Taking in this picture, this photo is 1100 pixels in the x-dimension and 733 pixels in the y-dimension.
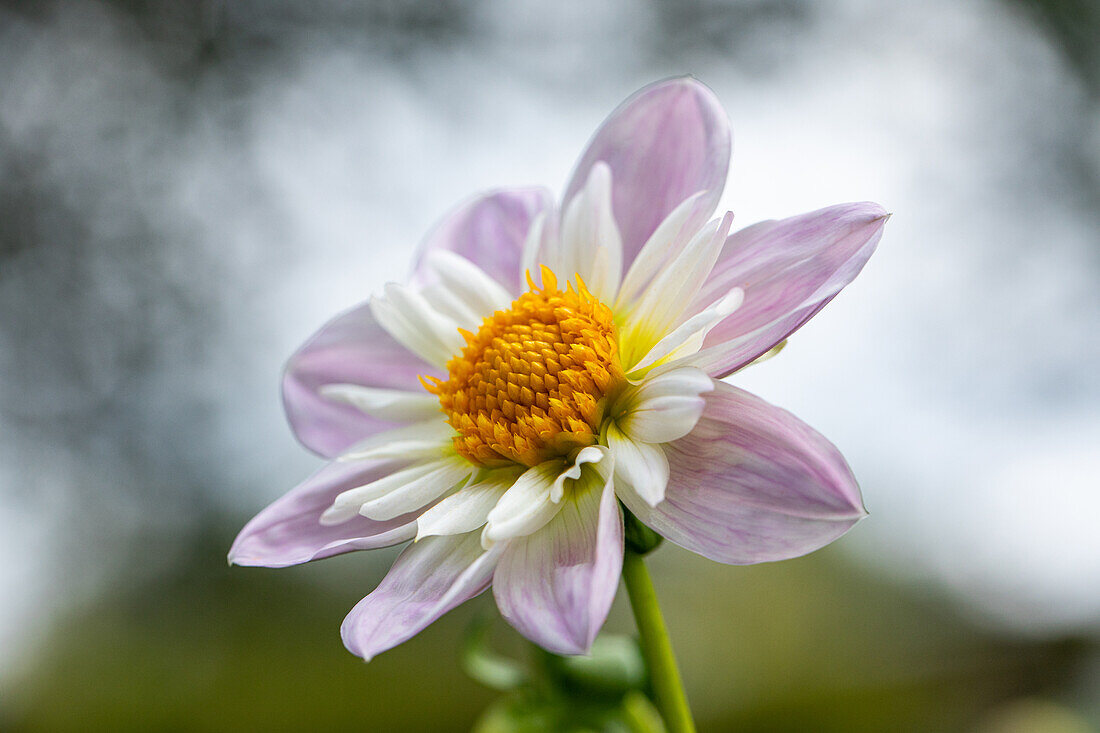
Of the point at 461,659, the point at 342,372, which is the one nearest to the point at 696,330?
the point at 342,372

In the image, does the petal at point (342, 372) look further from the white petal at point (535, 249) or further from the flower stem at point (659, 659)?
the flower stem at point (659, 659)

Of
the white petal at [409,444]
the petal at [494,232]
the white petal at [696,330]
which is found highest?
the petal at [494,232]

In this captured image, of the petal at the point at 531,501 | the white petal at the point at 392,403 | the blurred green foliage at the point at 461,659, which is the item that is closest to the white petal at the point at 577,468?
the petal at the point at 531,501

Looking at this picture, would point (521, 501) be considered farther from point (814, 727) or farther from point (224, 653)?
point (224, 653)

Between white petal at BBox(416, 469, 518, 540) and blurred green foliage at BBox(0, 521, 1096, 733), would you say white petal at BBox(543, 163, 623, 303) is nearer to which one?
white petal at BBox(416, 469, 518, 540)

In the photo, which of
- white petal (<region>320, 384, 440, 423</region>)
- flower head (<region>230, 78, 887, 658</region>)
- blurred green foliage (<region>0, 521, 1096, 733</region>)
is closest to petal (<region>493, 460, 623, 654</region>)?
flower head (<region>230, 78, 887, 658</region>)

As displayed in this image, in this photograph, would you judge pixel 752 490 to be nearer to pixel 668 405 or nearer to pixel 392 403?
pixel 668 405

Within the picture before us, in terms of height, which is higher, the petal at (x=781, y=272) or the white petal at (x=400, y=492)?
the petal at (x=781, y=272)
